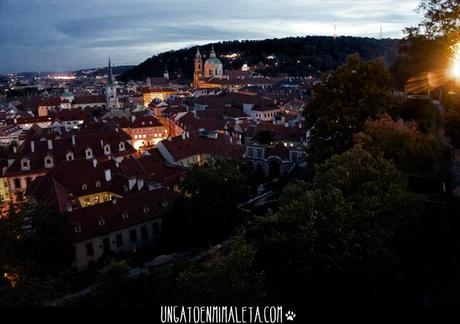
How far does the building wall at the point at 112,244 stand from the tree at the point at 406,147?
52.4 feet

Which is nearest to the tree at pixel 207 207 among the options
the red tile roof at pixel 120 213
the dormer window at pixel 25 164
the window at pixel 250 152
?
the red tile roof at pixel 120 213

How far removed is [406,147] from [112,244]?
719 inches

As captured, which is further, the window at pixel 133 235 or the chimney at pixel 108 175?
the chimney at pixel 108 175

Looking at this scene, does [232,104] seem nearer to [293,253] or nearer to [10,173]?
[10,173]

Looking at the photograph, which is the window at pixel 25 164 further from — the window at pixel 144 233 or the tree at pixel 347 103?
the tree at pixel 347 103

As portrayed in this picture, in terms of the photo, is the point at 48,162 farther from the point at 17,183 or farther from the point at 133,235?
the point at 133,235

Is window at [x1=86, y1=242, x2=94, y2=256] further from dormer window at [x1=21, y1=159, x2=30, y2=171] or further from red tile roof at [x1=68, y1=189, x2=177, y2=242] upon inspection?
dormer window at [x1=21, y1=159, x2=30, y2=171]

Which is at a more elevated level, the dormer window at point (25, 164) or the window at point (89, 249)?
the dormer window at point (25, 164)

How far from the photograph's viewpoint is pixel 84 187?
111ft

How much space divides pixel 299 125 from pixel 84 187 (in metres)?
24.0

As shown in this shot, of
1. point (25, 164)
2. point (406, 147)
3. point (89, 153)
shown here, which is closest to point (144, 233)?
point (406, 147)

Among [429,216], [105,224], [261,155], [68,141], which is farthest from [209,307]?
[68,141]

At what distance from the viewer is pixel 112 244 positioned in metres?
26.8

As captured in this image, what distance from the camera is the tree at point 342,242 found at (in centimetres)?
1125
